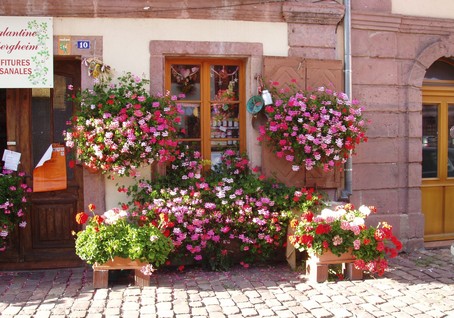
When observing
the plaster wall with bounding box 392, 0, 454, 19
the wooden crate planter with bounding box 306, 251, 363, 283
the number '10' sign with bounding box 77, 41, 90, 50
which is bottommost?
the wooden crate planter with bounding box 306, 251, 363, 283

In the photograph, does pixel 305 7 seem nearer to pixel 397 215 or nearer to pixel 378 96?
pixel 378 96

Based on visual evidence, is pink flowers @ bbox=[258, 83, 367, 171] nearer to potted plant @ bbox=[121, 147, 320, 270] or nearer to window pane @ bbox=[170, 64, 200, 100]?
potted plant @ bbox=[121, 147, 320, 270]

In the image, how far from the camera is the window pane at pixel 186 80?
6.23m

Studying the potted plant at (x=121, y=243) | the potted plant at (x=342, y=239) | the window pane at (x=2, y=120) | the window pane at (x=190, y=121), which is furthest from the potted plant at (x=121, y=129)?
the potted plant at (x=342, y=239)

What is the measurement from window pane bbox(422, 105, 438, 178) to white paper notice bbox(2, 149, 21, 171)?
17.4 feet

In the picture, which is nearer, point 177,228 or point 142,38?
point 177,228

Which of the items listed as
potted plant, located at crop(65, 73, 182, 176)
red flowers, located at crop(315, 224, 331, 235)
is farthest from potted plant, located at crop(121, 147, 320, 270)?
red flowers, located at crop(315, 224, 331, 235)

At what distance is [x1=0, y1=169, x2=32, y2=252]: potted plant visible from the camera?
545cm

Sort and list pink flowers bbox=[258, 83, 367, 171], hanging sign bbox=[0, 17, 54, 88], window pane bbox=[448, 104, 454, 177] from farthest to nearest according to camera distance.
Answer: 1. window pane bbox=[448, 104, 454, 177]
2. pink flowers bbox=[258, 83, 367, 171]
3. hanging sign bbox=[0, 17, 54, 88]

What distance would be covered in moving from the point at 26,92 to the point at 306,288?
12.8ft

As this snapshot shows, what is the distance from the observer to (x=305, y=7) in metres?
6.20

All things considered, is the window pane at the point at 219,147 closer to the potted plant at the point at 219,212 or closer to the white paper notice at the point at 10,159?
the potted plant at the point at 219,212

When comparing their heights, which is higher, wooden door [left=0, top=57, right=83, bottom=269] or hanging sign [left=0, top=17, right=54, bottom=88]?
hanging sign [left=0, top=17, right=54, bottom=88]

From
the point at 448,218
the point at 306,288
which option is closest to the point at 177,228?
the point at 306,288
